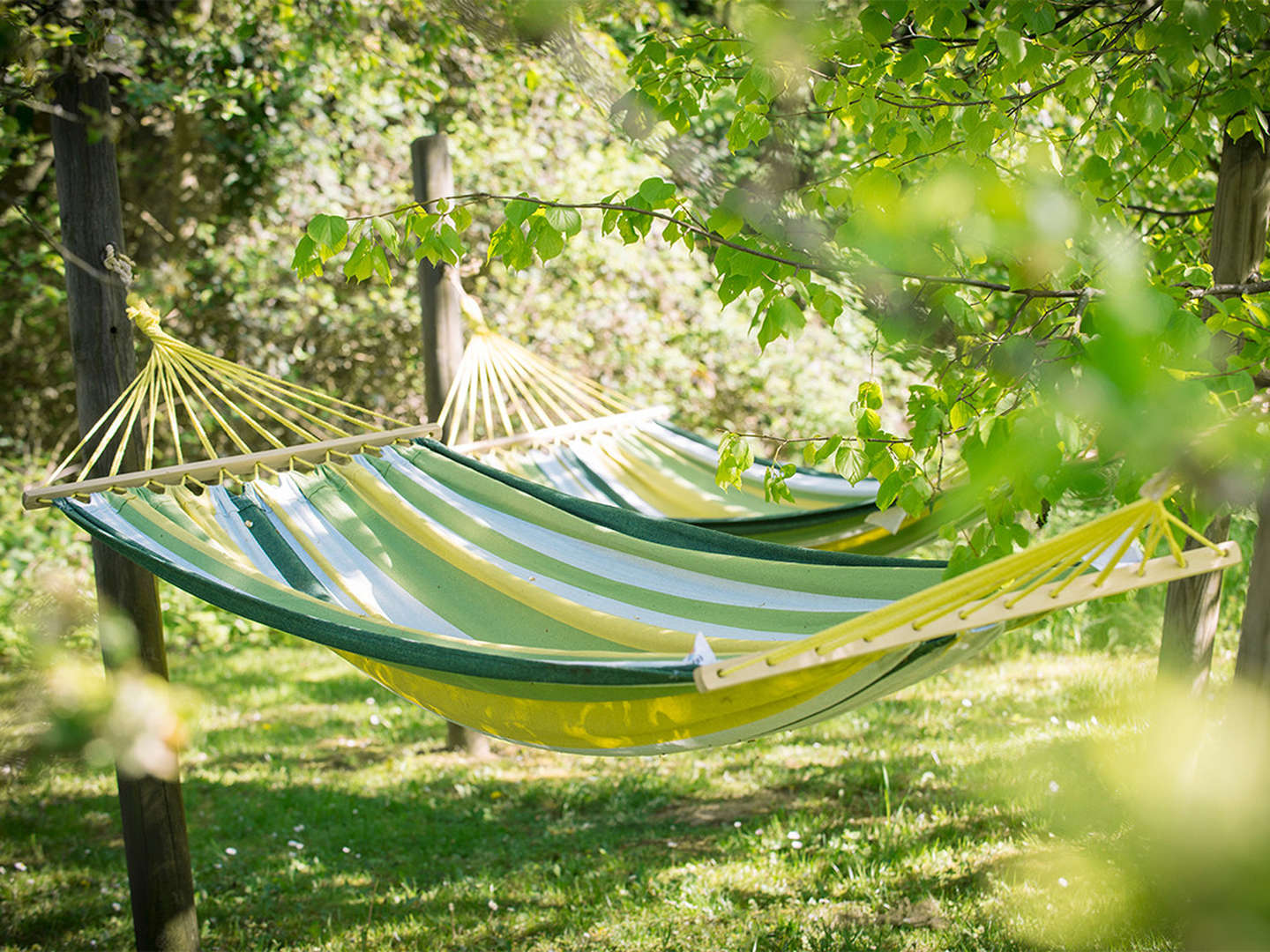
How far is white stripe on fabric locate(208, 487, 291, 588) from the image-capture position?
1717 mm

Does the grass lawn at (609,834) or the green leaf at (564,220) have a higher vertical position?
the green leaf at (564,220)

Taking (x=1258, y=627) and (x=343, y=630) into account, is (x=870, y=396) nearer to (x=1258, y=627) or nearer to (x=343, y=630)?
(x=1258, y=627)

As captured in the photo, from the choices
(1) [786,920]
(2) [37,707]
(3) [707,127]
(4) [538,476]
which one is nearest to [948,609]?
(1) [786,920]

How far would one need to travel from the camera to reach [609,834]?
261cm

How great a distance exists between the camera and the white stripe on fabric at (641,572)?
5.15 ft

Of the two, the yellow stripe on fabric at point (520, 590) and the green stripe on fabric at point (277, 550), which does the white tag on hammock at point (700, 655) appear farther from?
the green stripe on fabric at point (277, 550)

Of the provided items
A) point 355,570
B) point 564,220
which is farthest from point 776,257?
point 355,570

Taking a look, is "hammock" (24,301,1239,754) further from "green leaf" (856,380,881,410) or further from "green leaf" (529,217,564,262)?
"green leaf" (529,217,564,262)

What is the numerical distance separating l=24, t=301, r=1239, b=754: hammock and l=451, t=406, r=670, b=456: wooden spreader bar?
0.63 metres

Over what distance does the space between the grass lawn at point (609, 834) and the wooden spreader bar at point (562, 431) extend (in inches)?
38.6

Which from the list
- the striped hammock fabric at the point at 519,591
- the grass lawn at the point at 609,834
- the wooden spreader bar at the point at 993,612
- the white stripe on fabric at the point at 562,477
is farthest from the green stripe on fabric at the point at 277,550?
the white stripe on fabric at the point at 562,477

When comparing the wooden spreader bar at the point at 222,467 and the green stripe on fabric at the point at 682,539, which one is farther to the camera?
the wooden spreader bar at the point at 222,467

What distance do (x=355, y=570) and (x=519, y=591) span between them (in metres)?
0.29

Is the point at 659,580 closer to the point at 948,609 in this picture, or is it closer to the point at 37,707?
the point at 948,609
